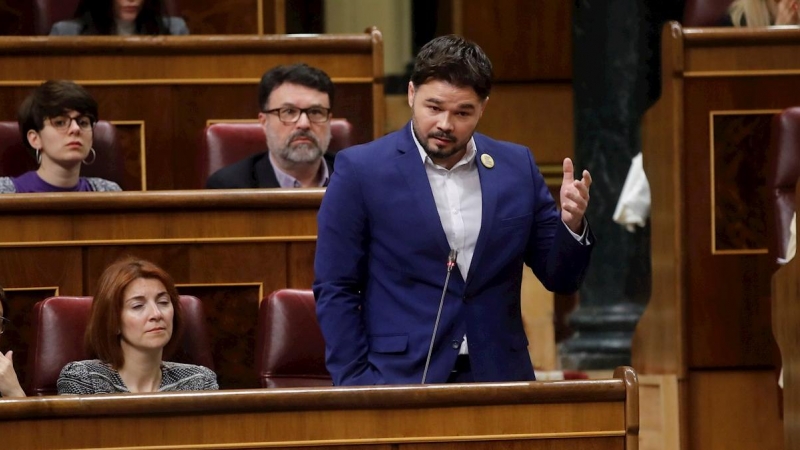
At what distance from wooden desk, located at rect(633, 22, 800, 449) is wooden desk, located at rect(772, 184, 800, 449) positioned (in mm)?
274

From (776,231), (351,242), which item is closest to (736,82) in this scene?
(776,231)

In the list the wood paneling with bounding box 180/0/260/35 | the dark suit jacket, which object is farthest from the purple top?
the wood paneling with bounding box 180/0/260/35

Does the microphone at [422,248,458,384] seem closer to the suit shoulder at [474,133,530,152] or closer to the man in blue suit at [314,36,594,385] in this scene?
the man in blue suit at [314,36,594,385]

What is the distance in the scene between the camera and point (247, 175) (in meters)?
1.79

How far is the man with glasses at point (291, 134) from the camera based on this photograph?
5.90 feet

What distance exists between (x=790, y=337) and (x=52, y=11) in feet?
4.30

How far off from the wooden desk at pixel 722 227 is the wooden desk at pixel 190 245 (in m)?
0.51

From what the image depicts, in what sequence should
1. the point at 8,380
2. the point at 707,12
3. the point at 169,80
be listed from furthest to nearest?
the point at 707,12
the point at 169,80
the point at 8,380

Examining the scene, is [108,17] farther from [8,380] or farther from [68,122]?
[8,380]

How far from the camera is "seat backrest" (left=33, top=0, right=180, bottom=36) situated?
7.45 ft

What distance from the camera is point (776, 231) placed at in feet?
5.62

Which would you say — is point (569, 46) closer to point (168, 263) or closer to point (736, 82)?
point (736, 82)

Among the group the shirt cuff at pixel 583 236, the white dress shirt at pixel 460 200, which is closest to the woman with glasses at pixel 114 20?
the white dress shirt at pixel 460 200

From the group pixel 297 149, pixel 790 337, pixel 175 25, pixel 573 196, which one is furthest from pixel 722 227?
pixel 175 25
